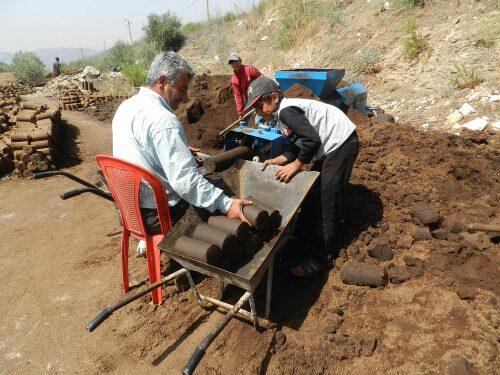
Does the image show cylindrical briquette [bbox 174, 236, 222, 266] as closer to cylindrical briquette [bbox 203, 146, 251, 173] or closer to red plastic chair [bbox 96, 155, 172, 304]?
red plastic chair [bbox 96, 155, 172, 304]

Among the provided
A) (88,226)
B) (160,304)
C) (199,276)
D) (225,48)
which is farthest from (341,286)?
(225,48)

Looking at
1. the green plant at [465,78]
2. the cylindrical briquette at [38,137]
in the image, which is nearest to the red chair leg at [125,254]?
the cylindrical briquette at [38,137]

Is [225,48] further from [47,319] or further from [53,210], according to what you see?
[47,319]

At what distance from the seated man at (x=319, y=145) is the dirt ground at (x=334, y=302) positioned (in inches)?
12.7

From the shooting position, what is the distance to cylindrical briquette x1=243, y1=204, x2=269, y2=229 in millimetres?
2637

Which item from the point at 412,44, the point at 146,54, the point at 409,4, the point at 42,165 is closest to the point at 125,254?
the point at 42,165

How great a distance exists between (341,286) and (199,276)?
153 cm

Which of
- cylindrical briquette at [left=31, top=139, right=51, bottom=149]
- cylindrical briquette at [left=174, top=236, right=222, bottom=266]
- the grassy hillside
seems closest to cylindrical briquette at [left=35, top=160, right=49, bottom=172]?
cylindrical briquette at [left=31, top=139, right=51, bottom=149]

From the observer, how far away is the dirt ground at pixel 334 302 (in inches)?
100

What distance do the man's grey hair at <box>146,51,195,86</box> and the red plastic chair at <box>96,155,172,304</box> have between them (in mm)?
798

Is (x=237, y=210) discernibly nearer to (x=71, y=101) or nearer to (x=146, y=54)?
(x=71, y=101)

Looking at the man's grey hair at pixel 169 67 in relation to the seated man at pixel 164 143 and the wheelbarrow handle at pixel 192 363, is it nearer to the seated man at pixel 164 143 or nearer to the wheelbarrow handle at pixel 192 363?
the seated man at pixel 164 143

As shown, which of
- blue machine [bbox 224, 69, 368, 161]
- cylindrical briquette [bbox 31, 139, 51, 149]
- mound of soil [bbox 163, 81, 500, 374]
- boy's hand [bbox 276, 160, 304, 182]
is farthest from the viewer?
cylindrical briquette [bbox 31, 139, 51, 149]

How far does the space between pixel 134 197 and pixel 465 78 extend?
6931 mm
